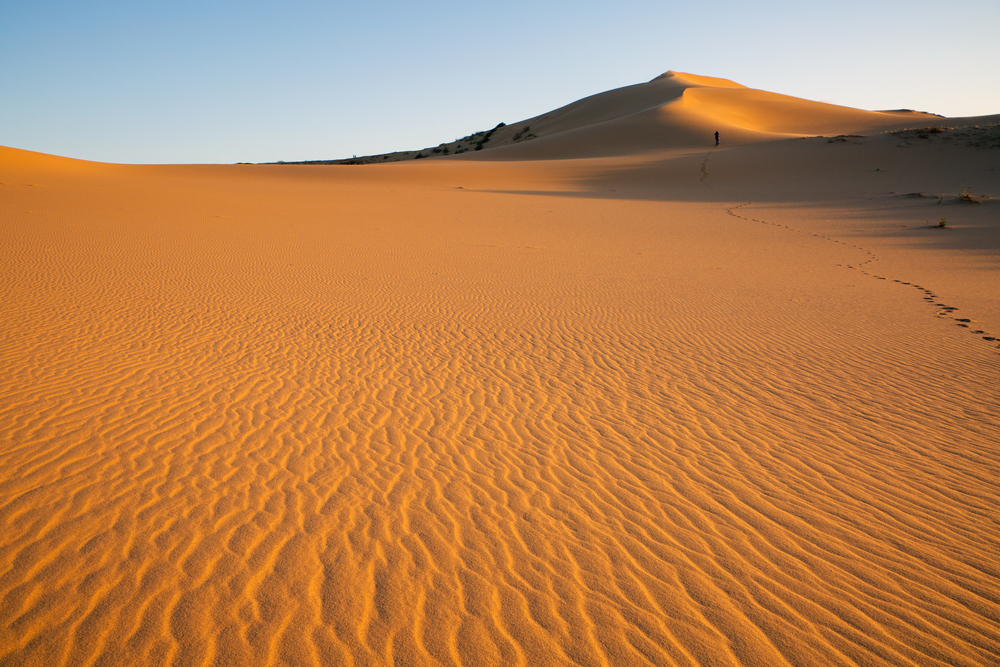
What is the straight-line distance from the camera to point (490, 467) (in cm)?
469

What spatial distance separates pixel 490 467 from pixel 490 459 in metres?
0.15

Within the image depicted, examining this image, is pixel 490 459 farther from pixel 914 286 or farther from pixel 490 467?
pixel 914 286

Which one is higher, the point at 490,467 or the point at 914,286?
the point at 490,467

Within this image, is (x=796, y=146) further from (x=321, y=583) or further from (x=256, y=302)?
(x=321, y=583)

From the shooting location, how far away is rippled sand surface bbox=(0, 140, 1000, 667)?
2.94 m

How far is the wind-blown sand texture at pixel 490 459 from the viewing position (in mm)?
2945

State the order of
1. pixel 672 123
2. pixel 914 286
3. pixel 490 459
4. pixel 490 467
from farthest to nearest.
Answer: pixel 672 123
pixel 914 286
pixel 490 459
pixel 490 467

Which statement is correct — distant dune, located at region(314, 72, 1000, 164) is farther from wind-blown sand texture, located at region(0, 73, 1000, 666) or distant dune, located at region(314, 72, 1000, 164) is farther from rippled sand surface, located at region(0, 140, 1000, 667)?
rippled sand surface, located at region(0, 140, 1000, 667)

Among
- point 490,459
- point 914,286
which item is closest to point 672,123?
point 914,286

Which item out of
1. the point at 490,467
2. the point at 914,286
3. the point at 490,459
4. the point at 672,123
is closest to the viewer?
the point at 490,467

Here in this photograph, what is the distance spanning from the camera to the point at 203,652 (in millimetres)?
2734

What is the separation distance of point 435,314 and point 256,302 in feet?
10.4

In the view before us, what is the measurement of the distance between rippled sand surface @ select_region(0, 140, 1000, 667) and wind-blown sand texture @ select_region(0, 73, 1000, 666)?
0.03 meters

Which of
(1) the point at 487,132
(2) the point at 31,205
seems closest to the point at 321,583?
(2) the point at 31,205
